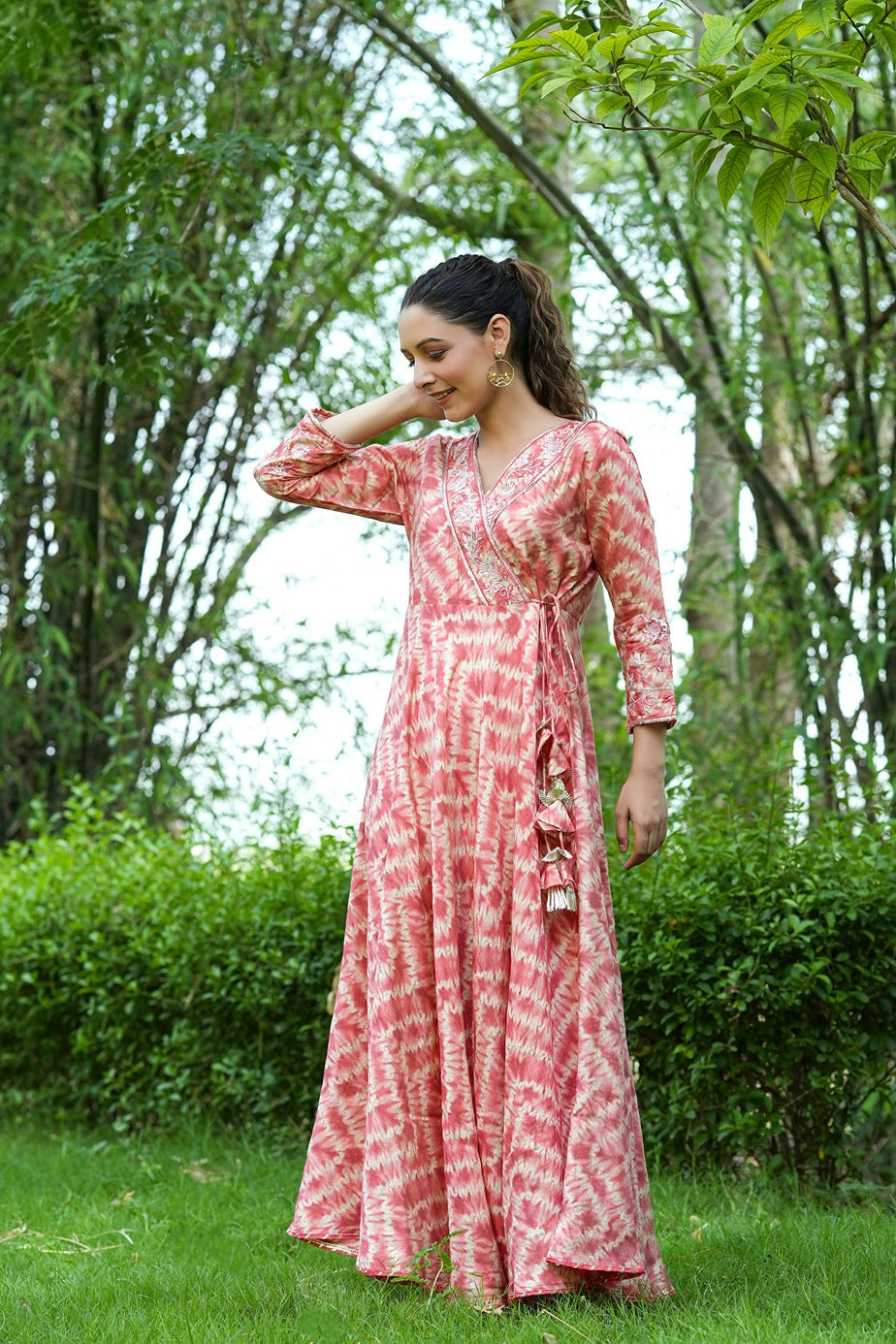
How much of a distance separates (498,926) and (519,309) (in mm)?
935

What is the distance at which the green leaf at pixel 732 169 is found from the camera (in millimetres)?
1817

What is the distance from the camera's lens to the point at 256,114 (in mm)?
4652

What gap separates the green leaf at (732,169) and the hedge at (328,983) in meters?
1.41

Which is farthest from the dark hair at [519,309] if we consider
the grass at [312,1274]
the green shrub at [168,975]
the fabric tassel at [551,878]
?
the green shrub at [168,975]

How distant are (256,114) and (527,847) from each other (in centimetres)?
336

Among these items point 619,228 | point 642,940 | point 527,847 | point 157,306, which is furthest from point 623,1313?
point 619,228

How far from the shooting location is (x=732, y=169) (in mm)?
1826

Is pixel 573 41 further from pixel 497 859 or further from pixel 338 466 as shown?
pixel 497 859

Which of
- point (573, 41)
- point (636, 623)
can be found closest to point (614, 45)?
point (573, 41)

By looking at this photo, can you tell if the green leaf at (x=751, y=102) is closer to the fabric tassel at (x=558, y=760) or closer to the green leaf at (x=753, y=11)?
the green leaf at (x=753, y=11)

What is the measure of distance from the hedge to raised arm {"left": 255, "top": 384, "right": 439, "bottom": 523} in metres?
1.04

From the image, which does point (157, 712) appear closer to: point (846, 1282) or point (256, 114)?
point (256, 114)

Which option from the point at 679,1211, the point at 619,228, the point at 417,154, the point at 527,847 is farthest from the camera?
the point at 417,154

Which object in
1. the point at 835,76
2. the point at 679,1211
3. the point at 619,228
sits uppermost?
the point at 619,228
